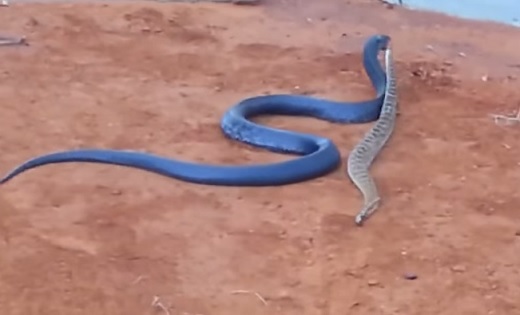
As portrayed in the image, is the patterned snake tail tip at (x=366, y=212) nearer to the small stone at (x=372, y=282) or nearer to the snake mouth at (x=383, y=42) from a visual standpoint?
the small stone at (x=372, y=282)

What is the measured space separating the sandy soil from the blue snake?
6 cm

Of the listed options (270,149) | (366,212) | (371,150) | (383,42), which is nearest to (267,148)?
(270,149)

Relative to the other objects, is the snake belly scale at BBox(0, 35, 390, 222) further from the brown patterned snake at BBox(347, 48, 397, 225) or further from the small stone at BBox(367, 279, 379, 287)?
the small stone at BBox(367, 279, 379, 287)

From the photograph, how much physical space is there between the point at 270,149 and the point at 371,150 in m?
0.41

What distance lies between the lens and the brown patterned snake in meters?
3.78

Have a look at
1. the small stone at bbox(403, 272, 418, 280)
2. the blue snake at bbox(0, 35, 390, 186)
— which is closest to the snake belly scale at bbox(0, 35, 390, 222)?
the blue snake at bbox(0, 35, 390, 186)

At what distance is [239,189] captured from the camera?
3.92m

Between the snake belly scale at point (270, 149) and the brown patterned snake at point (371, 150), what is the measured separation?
0.02 m

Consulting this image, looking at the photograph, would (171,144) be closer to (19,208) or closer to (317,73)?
(19,208)

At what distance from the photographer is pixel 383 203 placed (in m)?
3.82

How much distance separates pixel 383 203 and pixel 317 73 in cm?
169

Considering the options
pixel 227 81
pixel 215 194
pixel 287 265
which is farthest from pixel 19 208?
pixel 227 81

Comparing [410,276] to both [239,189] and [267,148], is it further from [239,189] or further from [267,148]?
[267,148]

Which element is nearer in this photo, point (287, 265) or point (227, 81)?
point (287, 265)
